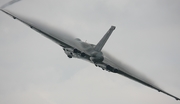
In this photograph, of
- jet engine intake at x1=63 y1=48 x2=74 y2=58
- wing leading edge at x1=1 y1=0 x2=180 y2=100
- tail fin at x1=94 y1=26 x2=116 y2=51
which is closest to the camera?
wing leading edge at x1=1 y1=0 x2=180 y2=100

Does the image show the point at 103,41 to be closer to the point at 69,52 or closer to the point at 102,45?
the point at 102,45

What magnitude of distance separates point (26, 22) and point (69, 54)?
9.38 metres

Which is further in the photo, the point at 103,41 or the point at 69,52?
the point at 69,52

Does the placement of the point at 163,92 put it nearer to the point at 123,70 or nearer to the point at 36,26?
the point at 123,70

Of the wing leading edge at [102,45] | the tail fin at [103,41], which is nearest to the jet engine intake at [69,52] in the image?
the wing leading edge at [102,45]

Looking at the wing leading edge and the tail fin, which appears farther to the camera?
the tail fin

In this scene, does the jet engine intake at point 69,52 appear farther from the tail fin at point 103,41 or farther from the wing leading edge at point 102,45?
the tail fin at point 103,41

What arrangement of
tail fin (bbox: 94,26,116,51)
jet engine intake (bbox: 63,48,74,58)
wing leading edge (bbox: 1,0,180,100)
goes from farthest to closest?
jet engine intake (bbox: 63,48,74,58) → tail fin (bbox: 94,26,116,51) → wing leading edge (bbox: 1,0,180,100)

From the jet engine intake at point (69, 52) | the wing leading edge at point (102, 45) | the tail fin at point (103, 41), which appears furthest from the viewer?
the jet engine intake at point (69, 52)

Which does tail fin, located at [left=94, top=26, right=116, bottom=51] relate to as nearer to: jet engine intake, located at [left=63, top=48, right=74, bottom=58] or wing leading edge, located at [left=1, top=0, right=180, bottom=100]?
wing leading edge, located at [left=1, top=0, right=180, bottom=100]

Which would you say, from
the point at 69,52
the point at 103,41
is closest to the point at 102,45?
the point at 103,41

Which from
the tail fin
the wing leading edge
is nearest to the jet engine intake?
the wing leading edge

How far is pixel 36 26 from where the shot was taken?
3906cm

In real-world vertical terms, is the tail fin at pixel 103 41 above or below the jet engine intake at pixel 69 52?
above
